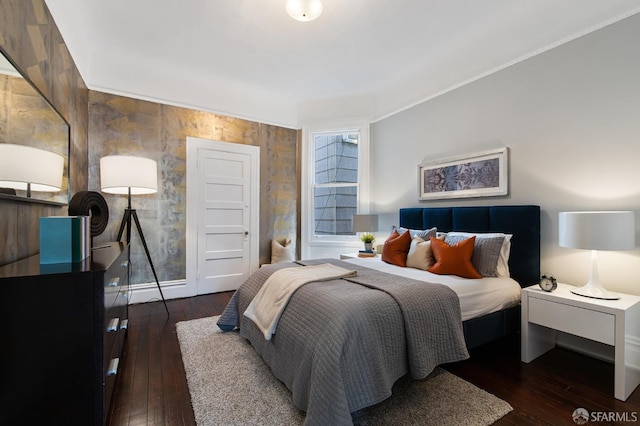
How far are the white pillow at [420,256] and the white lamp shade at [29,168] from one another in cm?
283

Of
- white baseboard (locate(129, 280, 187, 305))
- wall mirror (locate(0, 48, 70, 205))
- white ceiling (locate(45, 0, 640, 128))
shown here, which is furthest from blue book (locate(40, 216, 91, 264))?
white baseboard (locate(129, 280, 187, 305))

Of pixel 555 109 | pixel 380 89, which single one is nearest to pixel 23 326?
pixel 555 109

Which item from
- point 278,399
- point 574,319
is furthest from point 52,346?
point 574,319

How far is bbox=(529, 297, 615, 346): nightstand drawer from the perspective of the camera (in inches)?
71.1

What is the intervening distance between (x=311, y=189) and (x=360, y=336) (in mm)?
3339

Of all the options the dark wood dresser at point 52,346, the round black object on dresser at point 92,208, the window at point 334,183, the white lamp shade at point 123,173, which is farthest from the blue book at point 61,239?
the window at point 334,183

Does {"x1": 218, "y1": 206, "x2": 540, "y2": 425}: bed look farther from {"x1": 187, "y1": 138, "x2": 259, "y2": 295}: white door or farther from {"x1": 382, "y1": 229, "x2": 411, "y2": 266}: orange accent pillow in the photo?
{"x1": 187, "y1": 138, "x2": 259, "y2": 295}: white door

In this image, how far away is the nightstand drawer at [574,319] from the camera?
181cm

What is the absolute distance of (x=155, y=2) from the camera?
257 cm

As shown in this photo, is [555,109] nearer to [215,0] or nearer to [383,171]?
[383,171]

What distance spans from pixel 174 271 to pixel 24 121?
2585mm

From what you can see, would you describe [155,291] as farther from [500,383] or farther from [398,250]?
[500,383]

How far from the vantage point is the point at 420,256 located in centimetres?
272

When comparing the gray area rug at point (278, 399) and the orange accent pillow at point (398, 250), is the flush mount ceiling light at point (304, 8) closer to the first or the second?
the orange accent pillow at point (398, 250)
